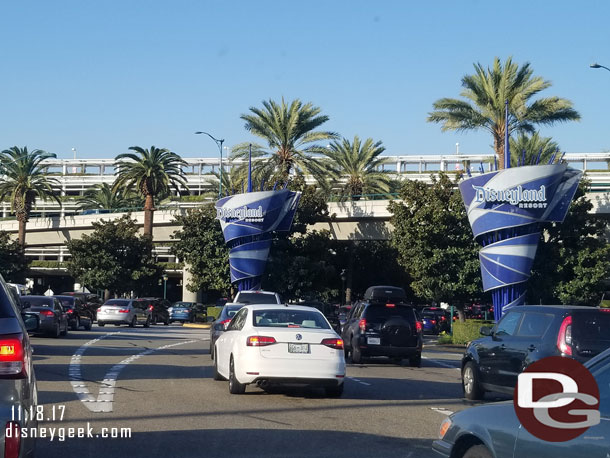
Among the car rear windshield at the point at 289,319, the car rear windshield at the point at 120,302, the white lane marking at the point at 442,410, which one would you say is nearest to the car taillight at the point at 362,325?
the car rear windshield at the point at 289,319

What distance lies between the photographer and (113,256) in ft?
215

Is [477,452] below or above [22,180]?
below

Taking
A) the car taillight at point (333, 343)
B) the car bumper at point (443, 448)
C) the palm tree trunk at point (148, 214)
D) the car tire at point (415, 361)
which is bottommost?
the car tire at point (415, 361)

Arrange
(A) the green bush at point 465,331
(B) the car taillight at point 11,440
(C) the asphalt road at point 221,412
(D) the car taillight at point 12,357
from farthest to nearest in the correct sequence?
1. (A) the green bush at point 465,331
2. (C) the asphalt road at point 221,412
3. (D) the car taillight at point 12,357
4. (B) the car taillight at point 11,440

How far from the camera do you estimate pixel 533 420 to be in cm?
552

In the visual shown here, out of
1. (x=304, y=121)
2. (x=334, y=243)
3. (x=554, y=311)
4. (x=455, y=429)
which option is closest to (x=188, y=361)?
(x=554, y=311)

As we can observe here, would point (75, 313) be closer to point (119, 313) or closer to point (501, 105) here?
point (119, 313)

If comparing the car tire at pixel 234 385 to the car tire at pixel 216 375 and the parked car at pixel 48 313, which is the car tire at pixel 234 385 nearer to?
the car tire at pixel 216 375

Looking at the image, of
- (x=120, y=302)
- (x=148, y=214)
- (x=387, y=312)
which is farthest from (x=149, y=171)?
(x=387, y=312)

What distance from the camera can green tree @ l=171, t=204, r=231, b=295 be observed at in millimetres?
56438

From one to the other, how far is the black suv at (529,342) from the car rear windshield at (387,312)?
776cm

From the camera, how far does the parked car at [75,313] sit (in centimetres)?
3812

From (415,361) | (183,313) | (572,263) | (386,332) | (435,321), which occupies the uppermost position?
(572,263)

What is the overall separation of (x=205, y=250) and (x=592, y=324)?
148ft
